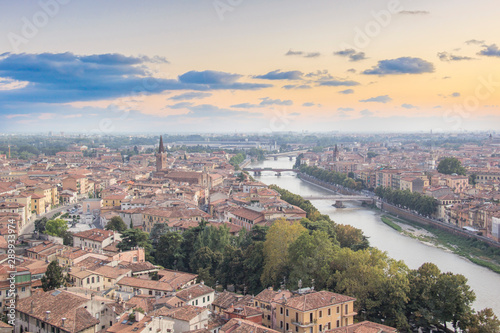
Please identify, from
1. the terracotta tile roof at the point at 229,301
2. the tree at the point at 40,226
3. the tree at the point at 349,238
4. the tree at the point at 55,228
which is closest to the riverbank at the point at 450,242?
the tree at the point at 349,238

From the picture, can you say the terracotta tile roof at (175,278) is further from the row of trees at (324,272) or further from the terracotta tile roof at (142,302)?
the terracotta tile roof at (142,302)

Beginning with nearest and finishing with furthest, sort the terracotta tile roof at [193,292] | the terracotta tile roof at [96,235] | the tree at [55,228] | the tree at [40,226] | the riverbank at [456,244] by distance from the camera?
the terracotta tile roof at [193,292] < the terracotta tile roof at [96,235] < the tree at [55,228] < the tree at [40,226] < the riverbank at [456,244]

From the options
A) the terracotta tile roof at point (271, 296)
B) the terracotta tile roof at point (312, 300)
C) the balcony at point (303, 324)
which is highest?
the terracotta tile roof at point (312, 300)

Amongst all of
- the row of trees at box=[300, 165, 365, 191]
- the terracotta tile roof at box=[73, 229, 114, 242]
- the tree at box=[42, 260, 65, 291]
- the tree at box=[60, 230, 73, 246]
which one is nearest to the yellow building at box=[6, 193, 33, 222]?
the tree at box=[60, 230, 73, 246]

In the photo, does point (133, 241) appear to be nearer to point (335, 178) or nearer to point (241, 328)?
point (241, 328)

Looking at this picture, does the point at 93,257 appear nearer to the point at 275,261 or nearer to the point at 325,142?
the point at 275,261

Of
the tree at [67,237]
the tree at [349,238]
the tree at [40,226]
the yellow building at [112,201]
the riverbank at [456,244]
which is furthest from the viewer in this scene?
the yellow building at [112,201]

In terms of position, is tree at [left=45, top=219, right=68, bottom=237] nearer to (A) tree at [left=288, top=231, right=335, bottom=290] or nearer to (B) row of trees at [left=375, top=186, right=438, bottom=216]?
(A) tree at [left=288, top=231, right=335, bottom=290]
